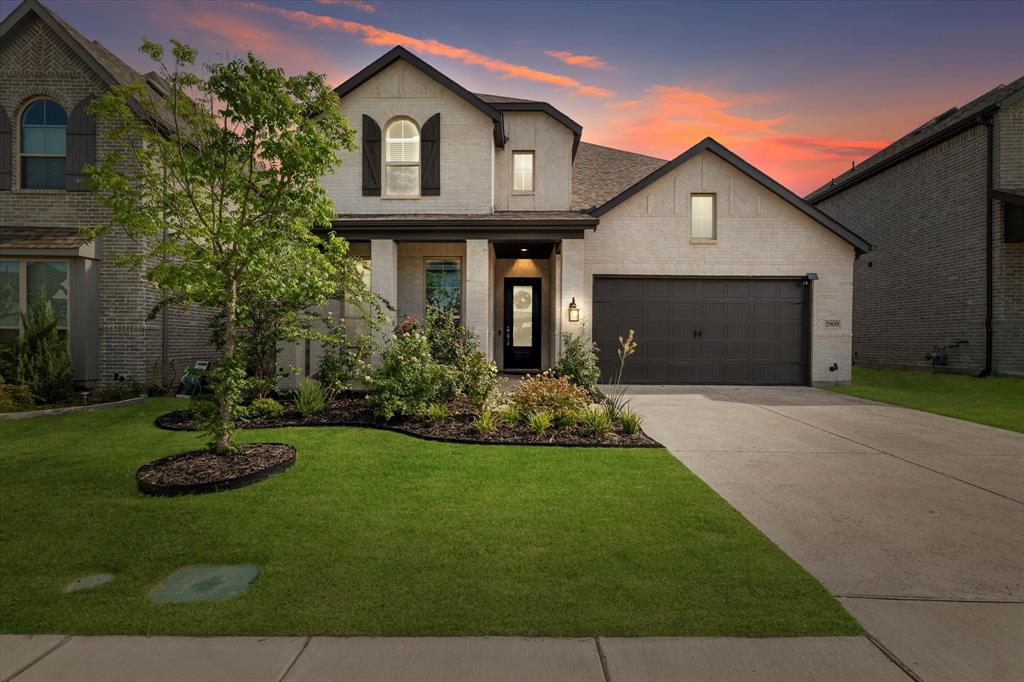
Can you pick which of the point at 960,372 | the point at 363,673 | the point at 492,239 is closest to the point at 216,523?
the point at 363,673

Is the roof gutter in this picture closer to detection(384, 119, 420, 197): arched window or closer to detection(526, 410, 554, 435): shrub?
detection(384, 119, 420, 197): arched window

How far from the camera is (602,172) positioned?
706 inches

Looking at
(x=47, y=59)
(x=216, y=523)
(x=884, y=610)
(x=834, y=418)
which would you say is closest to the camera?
(x=884, y=610)

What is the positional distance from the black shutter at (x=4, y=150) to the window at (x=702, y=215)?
16.0 metres

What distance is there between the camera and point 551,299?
→ 48.0 ft

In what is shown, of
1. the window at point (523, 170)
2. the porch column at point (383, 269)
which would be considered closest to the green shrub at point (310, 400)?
the porch column at point (383, 269)

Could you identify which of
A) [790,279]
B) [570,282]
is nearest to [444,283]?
[570,282]

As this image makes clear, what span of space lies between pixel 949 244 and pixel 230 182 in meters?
19.2

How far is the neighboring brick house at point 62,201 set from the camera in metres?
10.3

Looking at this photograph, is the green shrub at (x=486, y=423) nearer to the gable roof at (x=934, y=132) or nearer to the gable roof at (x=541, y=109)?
the gable roof at (x=541, y=109)

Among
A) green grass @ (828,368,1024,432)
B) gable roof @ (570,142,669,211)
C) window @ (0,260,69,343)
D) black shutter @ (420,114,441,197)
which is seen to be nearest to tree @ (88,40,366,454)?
black shutter @ (420,114,441,197)

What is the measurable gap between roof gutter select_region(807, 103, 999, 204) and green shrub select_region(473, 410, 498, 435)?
16558mm

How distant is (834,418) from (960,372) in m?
9.68

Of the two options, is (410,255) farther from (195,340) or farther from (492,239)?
(195,340)
